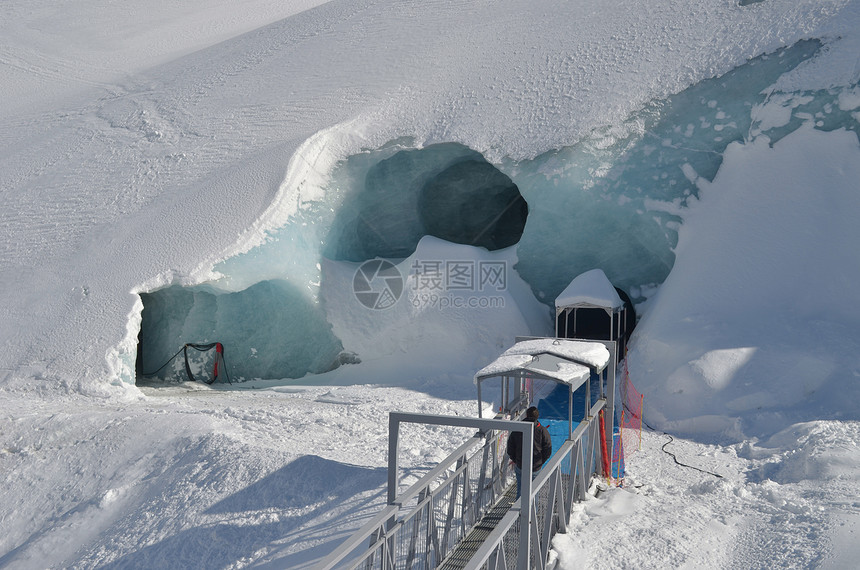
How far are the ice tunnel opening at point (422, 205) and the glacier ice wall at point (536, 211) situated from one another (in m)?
0.03

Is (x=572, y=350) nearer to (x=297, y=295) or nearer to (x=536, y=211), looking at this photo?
(x=536, y=211)

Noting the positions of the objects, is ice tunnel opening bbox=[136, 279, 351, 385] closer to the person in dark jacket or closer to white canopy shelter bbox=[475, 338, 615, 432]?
white canopy shelter bbox=[475, 338, 615, 432]

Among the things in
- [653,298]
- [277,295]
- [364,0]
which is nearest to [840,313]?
[653,298]

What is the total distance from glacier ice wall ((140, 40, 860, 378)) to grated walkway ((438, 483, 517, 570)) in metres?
5.90

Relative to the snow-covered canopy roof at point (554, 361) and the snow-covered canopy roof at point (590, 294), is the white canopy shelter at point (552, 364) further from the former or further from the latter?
the snow-covered canopy roof at point (590, 294)

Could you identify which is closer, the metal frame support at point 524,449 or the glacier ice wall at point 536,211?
the metal frame support at point 524,449

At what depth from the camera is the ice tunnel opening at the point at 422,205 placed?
47.0ft

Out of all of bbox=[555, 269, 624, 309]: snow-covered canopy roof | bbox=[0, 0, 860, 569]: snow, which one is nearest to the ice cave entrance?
bbox=[0, 0, 860, 569]: snow

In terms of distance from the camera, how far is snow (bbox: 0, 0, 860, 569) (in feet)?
24.9

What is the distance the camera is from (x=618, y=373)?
12.2 meters

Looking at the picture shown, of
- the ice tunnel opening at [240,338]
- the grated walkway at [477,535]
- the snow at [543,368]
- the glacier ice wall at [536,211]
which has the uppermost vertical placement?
the glacier ice wall at [536,211]

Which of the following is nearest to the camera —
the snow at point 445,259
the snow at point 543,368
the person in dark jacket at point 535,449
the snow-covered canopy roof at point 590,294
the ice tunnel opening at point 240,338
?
the person in dark jacket at point 535,449

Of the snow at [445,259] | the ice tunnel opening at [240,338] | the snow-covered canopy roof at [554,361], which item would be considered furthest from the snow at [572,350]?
the ice tunnel opening at [240,338]

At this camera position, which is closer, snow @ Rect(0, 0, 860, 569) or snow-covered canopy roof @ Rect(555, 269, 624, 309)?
snow @ Rect(0, 0, 860, 569)
